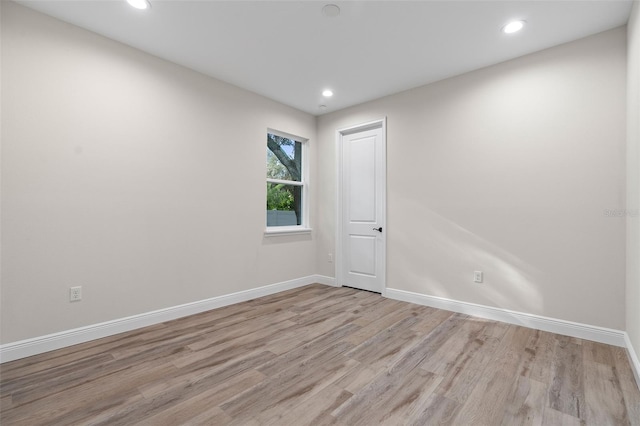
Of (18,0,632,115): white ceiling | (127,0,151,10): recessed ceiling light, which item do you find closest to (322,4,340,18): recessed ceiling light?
(18,0,632,115): white ceiling

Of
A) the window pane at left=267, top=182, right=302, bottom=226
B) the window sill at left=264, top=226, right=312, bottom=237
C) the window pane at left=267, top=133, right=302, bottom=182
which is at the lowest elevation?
the window sill at left=264, top=226, right=312, bottom=237

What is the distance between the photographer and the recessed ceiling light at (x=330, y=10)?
7.36 ft

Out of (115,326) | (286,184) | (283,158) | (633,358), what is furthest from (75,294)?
(633,358)

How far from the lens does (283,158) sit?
4426mm

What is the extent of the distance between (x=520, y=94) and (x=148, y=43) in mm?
3649

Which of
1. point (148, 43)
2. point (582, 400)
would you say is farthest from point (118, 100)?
point (582, 400)

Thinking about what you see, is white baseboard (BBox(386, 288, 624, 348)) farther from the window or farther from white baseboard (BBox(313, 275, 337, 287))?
the window

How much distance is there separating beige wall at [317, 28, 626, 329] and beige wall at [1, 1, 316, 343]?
2.13 metres

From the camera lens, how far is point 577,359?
2225 millimetres

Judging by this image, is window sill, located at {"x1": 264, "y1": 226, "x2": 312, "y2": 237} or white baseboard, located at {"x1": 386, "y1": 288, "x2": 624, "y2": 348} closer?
white baseboard, located at {"x1": 386, "y1": 288, "x2": 624, "y2": 348}

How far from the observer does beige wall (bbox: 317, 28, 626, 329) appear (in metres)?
2.52

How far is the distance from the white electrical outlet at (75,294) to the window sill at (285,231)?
2.02m

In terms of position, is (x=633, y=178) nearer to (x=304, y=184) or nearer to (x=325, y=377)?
(x=325, y=377)

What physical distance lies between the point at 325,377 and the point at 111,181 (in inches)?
97.8
